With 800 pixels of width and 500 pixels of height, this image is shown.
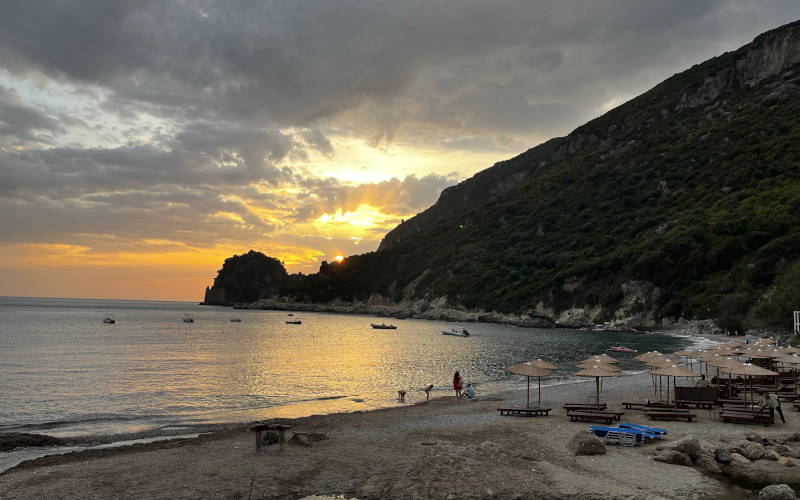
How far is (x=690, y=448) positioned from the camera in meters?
16.0

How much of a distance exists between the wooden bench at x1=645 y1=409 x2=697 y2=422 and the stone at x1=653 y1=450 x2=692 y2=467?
24.4ft

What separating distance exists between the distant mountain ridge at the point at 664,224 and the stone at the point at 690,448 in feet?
205

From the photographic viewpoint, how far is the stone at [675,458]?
15.6 m

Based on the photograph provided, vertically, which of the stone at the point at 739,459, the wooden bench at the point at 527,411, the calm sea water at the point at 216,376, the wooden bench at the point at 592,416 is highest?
the stone at the point at 739,459

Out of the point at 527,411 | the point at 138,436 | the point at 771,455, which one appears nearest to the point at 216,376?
the point at 138,436

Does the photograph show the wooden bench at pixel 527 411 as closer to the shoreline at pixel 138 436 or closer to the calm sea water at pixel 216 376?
the shoreline at pixel 138 436

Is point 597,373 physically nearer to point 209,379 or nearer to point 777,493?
point 777,493

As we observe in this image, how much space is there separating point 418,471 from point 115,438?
1517 centimetres

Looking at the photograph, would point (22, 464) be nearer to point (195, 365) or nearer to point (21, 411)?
point (21, 411)

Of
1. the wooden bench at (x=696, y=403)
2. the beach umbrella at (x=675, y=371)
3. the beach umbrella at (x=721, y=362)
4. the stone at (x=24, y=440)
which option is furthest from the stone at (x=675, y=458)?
the stone at (x=24, y=440)

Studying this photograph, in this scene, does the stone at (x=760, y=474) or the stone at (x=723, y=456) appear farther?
the stone at (x=723, y=456)

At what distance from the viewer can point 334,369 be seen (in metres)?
49.2

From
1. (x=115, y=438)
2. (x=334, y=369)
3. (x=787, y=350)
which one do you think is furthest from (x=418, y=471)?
(x=334, y=369)

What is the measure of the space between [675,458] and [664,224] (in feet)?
398
